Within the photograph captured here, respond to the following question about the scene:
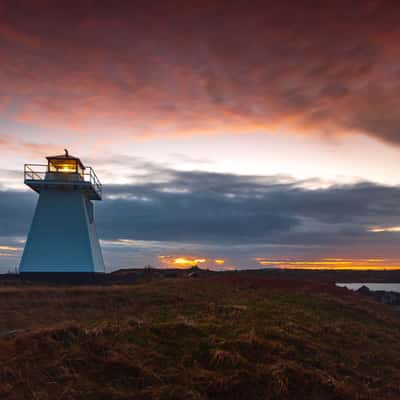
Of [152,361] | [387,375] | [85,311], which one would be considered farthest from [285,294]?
[152,361]

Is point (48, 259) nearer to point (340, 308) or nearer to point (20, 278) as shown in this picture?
point (20, 278)

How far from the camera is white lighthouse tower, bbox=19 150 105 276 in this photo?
3141 centimetres

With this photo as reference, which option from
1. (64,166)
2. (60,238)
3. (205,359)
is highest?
(64,166)

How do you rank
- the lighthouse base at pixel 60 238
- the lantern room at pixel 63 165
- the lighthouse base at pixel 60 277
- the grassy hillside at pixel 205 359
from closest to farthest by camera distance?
the grassy hillside at pixel 205 359 < the lighthouse base at pixel 60 277 < the lighthouse base at pixel 60 238 < the lantern room at pixel 63 165

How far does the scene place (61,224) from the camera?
32219 millimetres

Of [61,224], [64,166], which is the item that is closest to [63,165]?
[64,166]

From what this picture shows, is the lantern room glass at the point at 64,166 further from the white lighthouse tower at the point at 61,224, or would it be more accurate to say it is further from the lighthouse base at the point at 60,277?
the lighthouse base at the point at 60,277

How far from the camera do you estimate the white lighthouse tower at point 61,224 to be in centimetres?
3141

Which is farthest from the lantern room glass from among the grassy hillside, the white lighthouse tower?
the grassy hillside

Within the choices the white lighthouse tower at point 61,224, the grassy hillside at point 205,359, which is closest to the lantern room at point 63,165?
the white lighthouse tower at point 61,224

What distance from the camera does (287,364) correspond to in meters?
9.65

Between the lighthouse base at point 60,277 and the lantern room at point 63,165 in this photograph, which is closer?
the lighthouse base at point 60,277

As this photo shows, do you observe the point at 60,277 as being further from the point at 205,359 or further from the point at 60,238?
the point at 205,359

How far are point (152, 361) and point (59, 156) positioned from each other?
88.9 feet
